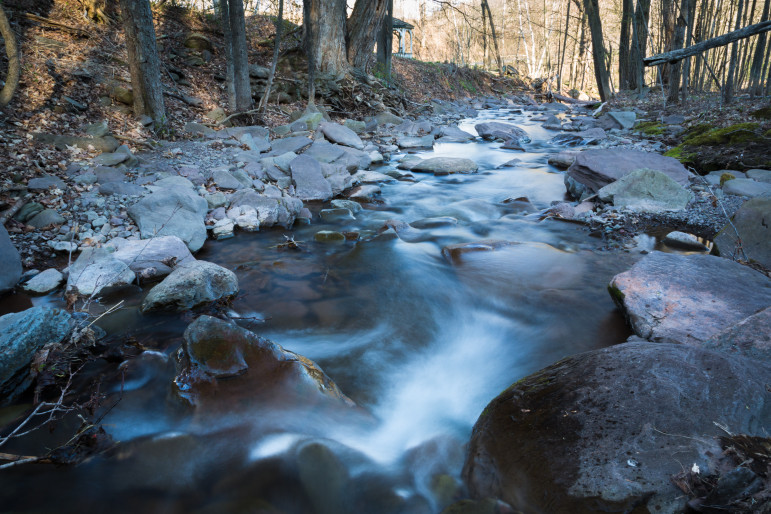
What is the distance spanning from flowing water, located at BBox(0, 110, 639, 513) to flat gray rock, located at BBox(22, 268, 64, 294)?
2.32ft

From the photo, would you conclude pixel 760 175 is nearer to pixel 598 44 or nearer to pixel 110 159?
pixel 110 159

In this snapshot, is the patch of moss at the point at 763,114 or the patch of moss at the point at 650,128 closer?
the patch of moss at the point at 763,114

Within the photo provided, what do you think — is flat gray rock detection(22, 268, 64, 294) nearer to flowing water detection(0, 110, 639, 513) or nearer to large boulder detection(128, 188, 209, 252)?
flowing water detection(0, 110, 639, 513)

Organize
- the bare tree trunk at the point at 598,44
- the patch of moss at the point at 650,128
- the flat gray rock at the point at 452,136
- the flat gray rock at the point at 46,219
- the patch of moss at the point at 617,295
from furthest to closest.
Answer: the bare tree trunk at the point at 598,44, the flat gray rock at the point at 452,136, the patch of moss at the point at 650,128, the flat gray rock at the point at 46,219, the patch of moss at the point at 617,295

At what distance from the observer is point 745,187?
5.37 metres

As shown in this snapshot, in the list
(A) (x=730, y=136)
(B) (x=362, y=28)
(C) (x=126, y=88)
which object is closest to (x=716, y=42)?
(A) (x=730, y=136)

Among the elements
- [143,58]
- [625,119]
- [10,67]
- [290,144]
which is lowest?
[290,144]

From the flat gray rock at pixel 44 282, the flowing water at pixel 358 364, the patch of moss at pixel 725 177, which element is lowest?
the flowing water at pixel 358 364

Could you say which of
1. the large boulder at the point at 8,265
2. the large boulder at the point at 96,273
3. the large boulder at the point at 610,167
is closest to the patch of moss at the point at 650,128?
the large boulder at the point at 610,167

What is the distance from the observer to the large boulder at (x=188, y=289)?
3543 millimetres

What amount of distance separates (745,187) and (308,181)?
6130 millimetres

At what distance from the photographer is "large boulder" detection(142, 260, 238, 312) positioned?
3.54m

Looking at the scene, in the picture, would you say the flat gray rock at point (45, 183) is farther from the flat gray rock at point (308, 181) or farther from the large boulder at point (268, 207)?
the flat gray rock at point (308, 181)

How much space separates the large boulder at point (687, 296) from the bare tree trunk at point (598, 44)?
16437mm
